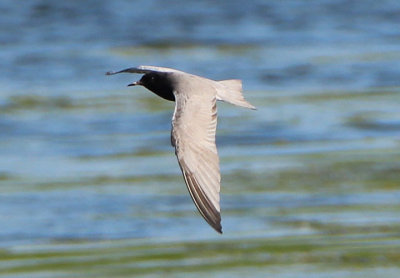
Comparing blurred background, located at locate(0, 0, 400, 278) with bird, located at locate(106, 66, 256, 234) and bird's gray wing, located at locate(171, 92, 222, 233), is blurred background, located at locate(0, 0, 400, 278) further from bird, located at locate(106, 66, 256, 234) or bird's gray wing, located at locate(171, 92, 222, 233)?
bird's gray wing, located at locate(171, 92, 222, 233)

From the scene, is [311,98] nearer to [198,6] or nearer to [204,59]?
[204,59]

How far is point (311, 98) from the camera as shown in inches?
660

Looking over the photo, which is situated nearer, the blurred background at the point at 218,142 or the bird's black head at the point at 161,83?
the bird's black head at the point at 161,83

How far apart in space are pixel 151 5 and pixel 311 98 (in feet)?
17.8

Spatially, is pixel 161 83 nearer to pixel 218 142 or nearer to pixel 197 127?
pixel 197 127

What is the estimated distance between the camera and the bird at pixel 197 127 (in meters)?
5.46

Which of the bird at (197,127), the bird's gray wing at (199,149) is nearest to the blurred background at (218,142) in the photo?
the bird at (197,127)

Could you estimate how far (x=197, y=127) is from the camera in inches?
235

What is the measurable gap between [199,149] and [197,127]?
140 mm

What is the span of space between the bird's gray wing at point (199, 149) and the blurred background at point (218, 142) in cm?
412

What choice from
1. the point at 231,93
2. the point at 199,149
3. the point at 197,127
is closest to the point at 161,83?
the point at 231,93

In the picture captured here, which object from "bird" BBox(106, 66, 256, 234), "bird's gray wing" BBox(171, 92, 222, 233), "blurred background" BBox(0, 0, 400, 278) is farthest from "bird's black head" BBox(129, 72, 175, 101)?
"blurred background" BBox(0, 0, 400, 278)

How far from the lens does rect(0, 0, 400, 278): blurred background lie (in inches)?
420

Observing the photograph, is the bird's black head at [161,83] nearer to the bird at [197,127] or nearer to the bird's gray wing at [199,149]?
the bird at [197,127]
